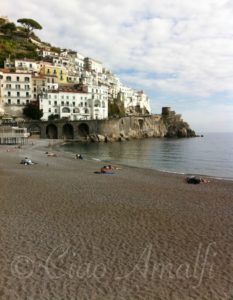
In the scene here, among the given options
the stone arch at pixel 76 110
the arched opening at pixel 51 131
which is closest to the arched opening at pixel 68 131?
the arched opening at pixel 51 131

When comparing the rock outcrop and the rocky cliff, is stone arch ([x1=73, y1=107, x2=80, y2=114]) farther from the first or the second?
the rock outcrop

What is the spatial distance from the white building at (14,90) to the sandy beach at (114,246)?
88.9m

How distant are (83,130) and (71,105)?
35.7ft

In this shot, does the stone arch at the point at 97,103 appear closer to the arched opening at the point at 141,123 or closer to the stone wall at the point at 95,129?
the stone wall at the point at 95,129

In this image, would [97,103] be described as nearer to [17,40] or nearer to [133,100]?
[133,100]

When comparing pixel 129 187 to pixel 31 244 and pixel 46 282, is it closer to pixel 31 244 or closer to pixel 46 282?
pixel 31 244

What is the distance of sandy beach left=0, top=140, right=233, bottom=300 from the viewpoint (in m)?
7.96

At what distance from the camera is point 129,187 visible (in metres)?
22.0

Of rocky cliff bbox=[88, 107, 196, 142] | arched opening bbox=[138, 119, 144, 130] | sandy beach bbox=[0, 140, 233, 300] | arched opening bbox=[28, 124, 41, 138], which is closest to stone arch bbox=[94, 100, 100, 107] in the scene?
rocky cliff bbox=[88, 107, 196, 142]

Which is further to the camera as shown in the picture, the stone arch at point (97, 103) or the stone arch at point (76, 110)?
the stone arch at point (97, 103)

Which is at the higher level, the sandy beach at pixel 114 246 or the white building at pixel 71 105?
the white building at pixel 71 105

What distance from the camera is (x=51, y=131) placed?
330 feet

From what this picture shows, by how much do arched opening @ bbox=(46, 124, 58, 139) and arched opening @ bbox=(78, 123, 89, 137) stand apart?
24.7ft

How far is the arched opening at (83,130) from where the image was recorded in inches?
3964
